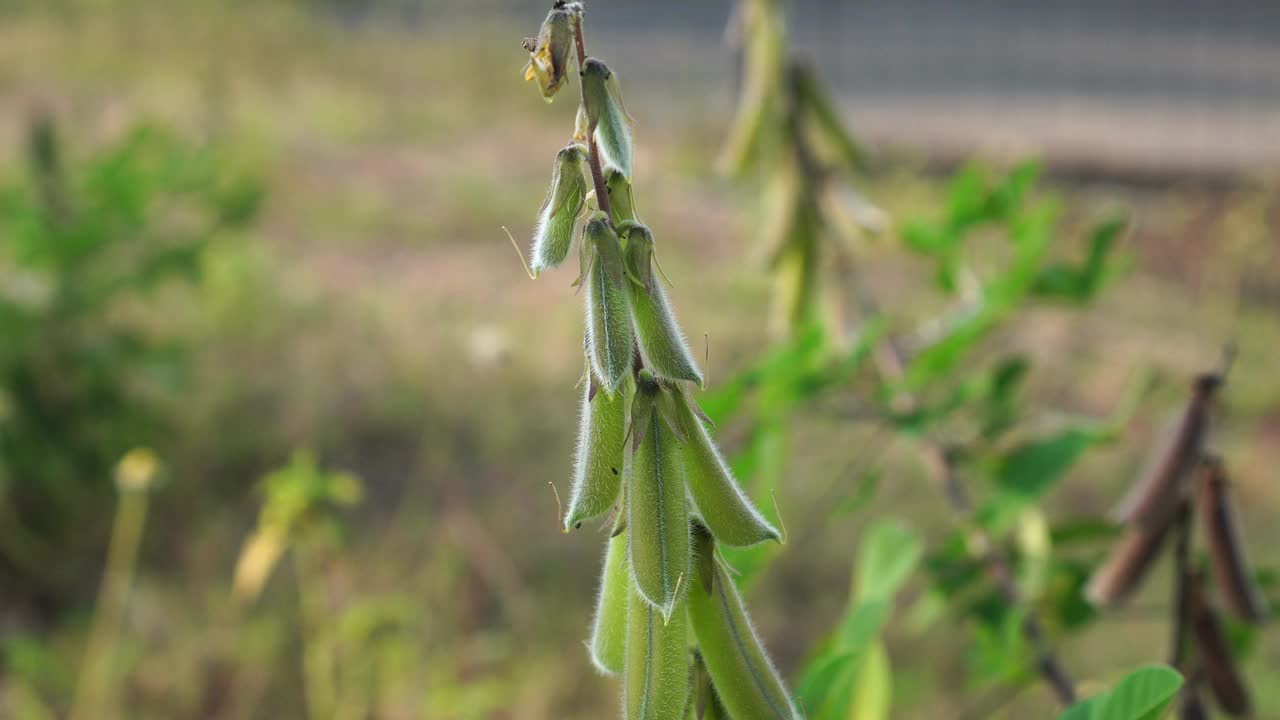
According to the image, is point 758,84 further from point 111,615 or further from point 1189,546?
point 111,615

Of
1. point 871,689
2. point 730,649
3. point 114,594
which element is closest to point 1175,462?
point 871,689

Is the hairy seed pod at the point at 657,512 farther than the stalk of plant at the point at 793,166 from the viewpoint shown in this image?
No

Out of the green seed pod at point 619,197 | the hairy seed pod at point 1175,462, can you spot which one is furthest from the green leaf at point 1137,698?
the green seed pod at point 619,197

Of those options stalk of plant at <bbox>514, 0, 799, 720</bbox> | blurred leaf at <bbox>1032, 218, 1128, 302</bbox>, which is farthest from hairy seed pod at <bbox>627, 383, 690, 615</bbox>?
blurred leaf at <bbox>1032, 218, 1128, 302</bbox>

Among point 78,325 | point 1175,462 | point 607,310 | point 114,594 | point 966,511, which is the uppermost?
point 607,310

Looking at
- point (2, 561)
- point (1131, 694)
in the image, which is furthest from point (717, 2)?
point (1131, 694)

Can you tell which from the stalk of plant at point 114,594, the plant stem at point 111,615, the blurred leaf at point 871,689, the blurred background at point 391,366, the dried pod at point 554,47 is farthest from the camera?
the blurred background at point 391,366

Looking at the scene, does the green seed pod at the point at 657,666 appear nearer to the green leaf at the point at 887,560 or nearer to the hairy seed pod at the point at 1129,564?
the green leaf at the point at 887,560
